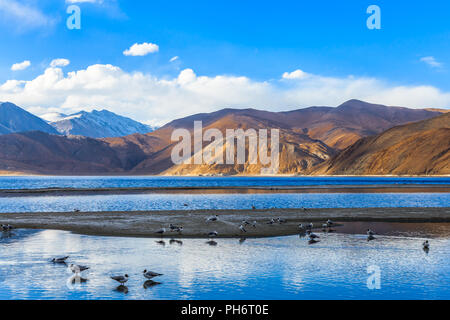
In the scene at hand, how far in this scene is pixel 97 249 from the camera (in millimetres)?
23672

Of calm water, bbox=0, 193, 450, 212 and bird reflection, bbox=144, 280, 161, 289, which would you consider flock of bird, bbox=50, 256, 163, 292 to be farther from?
calm water, bbox=0, 193, 450, 212

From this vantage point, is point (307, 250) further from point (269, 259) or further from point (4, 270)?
point (4, 270)

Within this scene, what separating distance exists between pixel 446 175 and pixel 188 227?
160 meters

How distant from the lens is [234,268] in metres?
18.7

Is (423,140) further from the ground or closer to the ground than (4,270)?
further from the ground

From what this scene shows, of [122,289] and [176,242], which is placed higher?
[122,289]

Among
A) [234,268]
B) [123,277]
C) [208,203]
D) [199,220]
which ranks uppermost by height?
[123,277]

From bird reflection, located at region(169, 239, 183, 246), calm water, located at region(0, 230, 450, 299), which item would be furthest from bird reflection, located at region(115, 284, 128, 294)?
bird reflection, located at region(169, 239, 183, 246)

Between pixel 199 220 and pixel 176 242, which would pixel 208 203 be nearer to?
pixel 199 220

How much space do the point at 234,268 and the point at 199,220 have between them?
→ 17823 millimetres

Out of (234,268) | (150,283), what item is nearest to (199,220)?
(234,268)

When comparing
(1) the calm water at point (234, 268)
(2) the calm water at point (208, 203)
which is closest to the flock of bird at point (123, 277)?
(1) the calm water at point (234, 268)
